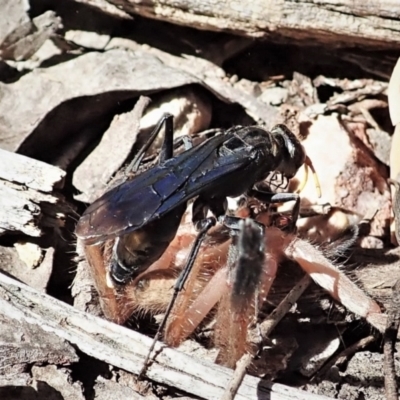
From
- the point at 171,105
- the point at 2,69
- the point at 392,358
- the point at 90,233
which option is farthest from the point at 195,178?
the point at 2,69

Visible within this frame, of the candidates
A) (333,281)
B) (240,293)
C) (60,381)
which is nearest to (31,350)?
(60,381)

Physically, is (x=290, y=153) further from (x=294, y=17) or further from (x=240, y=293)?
(x=240, y=293)

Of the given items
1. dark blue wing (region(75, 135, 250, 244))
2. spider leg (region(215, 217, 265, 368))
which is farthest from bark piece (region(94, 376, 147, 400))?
dark blue wing (region(75, 135, 250, 244))

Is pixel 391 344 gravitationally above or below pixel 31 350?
above

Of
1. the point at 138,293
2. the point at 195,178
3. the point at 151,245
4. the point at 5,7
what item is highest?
the point at 5,7

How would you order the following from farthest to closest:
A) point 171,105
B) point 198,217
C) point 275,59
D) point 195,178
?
point 275,59
point 171,105
point 198,217
point 195,178

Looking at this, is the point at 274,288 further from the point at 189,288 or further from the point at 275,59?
the point at 275,59

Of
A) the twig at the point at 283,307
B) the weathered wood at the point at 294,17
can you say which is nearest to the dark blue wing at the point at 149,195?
the twig at the point at 283,307

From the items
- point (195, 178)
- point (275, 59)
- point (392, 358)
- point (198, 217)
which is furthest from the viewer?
point (275, 59)
